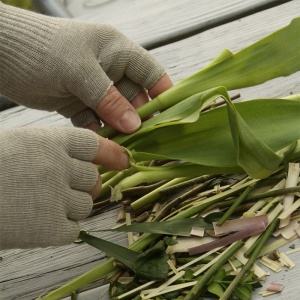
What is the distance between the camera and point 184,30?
3.93 feet

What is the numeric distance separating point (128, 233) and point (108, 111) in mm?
168

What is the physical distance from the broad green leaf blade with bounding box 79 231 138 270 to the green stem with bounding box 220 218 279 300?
0.43ft

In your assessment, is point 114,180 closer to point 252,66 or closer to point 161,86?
point 161,86

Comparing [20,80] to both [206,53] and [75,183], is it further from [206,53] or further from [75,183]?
[206,53]

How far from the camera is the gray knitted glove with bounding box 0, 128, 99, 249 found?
29.6 inches

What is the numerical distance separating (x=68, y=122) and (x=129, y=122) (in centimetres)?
25

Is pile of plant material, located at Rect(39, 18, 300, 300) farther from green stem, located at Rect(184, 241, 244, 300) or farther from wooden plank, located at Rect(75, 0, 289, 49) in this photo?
wooden plank, located at Rect(75, 0, 289, 49)

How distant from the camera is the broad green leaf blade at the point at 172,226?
79cm

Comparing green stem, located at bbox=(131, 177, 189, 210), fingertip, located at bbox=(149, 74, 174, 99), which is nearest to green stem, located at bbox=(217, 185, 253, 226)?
green stem, located at bbox=(131, 177, 189, 210)

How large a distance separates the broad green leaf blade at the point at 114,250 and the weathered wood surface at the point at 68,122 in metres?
0.04

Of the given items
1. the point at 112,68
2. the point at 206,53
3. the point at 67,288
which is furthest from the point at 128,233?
the point at 206,53

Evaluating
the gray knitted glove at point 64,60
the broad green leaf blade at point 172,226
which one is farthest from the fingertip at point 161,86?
the broad green leaf blade at point 172,226

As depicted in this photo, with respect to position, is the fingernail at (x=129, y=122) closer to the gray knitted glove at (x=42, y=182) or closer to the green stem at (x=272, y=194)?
the gray knitted glove at (x=42, y=182)

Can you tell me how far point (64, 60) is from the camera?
86 cm
